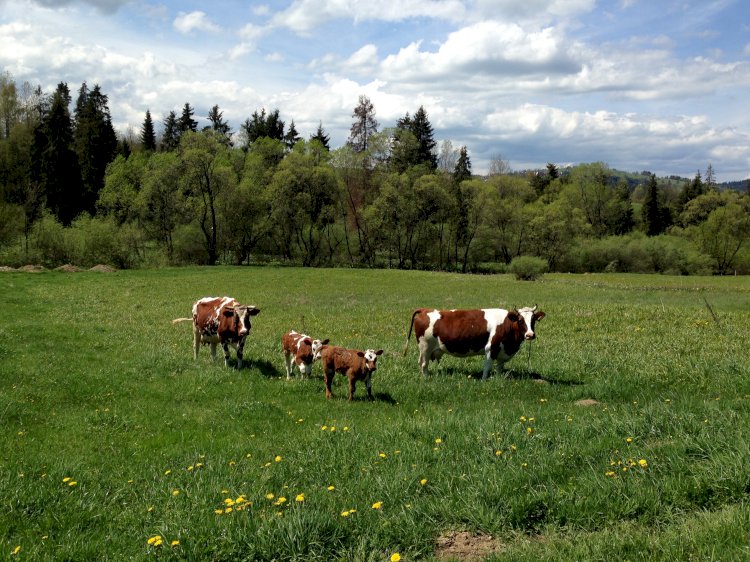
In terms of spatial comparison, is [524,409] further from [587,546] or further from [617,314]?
[617,314]

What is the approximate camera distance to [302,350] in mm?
15094

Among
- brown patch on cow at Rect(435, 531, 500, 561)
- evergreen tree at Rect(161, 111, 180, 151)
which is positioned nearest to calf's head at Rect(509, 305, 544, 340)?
brown patch on cow at Rect(435, 531, 500, 561)

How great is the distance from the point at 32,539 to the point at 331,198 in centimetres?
7350

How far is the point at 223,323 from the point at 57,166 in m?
81.2

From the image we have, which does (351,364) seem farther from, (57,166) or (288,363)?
(57,166)

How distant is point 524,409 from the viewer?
10930mm

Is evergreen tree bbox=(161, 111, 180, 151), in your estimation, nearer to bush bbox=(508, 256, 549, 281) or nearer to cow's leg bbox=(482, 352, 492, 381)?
bush bbox=(508, 256, 549, 281)

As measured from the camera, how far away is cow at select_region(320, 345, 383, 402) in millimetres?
12812

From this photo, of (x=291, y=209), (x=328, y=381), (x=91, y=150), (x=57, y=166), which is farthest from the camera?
(x=91, y=150)

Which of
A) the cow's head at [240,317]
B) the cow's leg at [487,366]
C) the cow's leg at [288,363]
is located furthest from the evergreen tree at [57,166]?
the cow's leg at [487,366]

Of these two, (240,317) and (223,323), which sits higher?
(240,317)

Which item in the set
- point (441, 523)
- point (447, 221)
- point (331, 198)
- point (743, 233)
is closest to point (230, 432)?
point (441, 523)

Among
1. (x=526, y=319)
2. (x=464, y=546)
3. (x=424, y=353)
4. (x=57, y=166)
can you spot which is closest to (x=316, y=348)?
(x=424, y=353)

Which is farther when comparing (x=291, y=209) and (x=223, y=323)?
(x=291, y=209)
